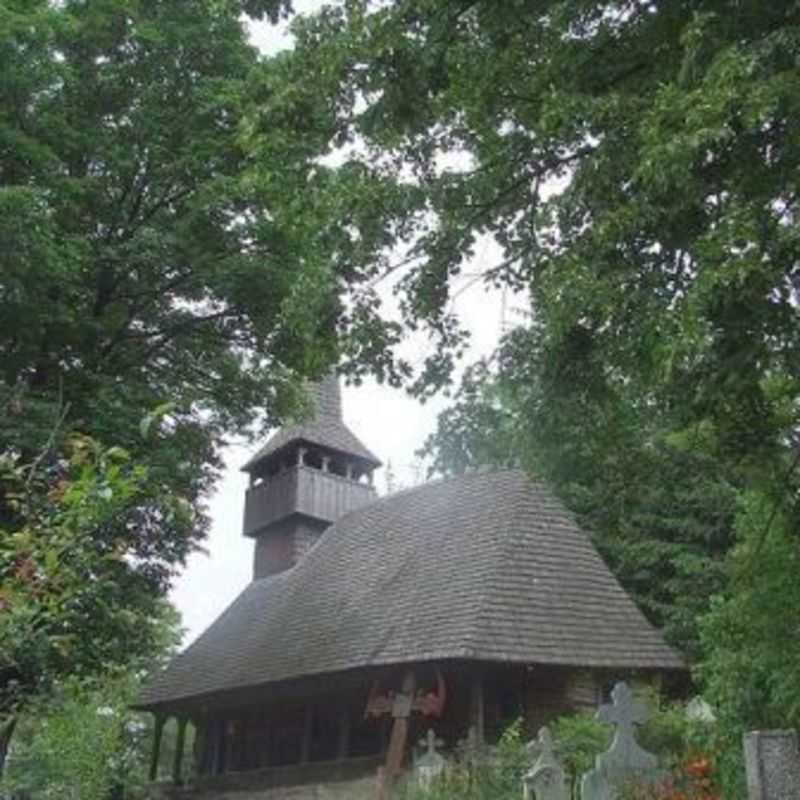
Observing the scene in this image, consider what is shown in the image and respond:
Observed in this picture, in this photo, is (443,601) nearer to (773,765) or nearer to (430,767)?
(430,767)

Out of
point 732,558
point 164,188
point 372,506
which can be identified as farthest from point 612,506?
point 372,506

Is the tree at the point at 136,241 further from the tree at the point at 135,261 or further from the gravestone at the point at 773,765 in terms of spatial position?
the gravestone at the point at 773,765

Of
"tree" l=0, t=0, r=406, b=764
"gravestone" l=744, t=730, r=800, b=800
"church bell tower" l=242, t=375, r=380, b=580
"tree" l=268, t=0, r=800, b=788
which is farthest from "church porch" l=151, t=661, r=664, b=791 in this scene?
"gravestone" l=744, t=730, r=800, b=800

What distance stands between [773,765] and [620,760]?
2.92 metres

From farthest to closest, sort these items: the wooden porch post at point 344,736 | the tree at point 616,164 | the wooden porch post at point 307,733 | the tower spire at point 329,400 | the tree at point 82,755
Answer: the tower spire at point 329,400
the wooden porch post at point 307,733
the wooden porch post at point 344,736
the tree at point 82,755
the tree at point 616,164

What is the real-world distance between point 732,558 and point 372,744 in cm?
1025

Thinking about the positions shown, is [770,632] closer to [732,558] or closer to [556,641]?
[732,558]

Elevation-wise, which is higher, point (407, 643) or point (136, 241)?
point (136, 241)

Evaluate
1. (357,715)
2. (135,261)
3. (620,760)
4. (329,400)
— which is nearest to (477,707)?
(357,715)

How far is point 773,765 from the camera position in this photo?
955cm

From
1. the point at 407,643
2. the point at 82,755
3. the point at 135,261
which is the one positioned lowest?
the point at 82,755

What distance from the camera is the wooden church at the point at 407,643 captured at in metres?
18.7

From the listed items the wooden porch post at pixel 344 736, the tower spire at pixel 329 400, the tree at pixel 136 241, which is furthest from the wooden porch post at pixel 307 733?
the tower spire at pixel 329 400

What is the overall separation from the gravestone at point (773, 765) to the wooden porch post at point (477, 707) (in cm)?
827
